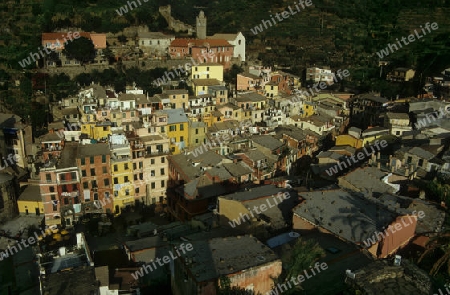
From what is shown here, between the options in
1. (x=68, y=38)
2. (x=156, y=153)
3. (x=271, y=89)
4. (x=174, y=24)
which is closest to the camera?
(x=156, y=153)

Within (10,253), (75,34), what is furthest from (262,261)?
(75,34)

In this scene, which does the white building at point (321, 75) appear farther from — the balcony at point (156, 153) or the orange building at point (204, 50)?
→ the balcony at point (156, 153)

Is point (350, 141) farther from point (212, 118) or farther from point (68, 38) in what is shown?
point (68, 38)


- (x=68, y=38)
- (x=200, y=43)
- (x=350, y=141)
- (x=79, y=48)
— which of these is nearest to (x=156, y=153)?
(x=350, y=141)

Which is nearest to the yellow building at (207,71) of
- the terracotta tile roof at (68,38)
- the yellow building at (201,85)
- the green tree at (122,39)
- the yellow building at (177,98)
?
the yellow building at (201,85)

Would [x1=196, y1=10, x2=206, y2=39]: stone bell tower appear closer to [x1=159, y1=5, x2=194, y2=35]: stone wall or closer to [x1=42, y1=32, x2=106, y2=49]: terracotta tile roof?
[x1=159, y1=5, x2=194, y2=35]: stone wall

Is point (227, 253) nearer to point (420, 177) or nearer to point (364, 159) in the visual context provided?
point (420, 177)
